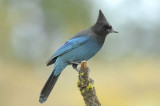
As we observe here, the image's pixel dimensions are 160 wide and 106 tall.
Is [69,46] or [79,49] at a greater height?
[69,46]

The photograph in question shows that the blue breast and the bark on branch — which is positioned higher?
the blue breast

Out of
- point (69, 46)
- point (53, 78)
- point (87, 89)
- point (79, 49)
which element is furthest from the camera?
point (69, 46)

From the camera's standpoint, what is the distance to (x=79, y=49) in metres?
6.05

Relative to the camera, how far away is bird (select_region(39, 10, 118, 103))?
5930mm

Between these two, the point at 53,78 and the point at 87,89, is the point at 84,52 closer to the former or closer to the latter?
the point at 53,78

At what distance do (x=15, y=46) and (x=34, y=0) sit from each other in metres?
3.90

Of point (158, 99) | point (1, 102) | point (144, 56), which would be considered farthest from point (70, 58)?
point (144, 56)

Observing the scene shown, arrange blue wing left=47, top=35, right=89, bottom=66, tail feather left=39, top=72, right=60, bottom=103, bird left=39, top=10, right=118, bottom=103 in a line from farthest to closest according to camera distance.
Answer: blue wing left=47, top=35, right=89, bottom=66 < bird left=39, top=10, right=118, bottom=103 < tail feather left=39, top=72, right=60, bottom=103

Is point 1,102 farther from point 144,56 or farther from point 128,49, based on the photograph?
point 128,49

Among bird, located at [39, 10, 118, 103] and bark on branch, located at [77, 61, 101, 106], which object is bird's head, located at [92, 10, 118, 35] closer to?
bird, located at [39, 10, 118, 103]

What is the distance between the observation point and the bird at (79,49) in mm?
5930

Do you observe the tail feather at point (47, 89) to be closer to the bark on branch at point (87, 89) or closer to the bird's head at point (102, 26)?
the bird's head at point (102, 26)

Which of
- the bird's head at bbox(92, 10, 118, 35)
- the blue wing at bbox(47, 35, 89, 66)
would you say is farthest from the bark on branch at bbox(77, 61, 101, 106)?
the bird's head at bbox(92, 10, 118, 35)

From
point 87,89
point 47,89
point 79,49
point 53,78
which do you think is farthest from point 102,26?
point 87,89
